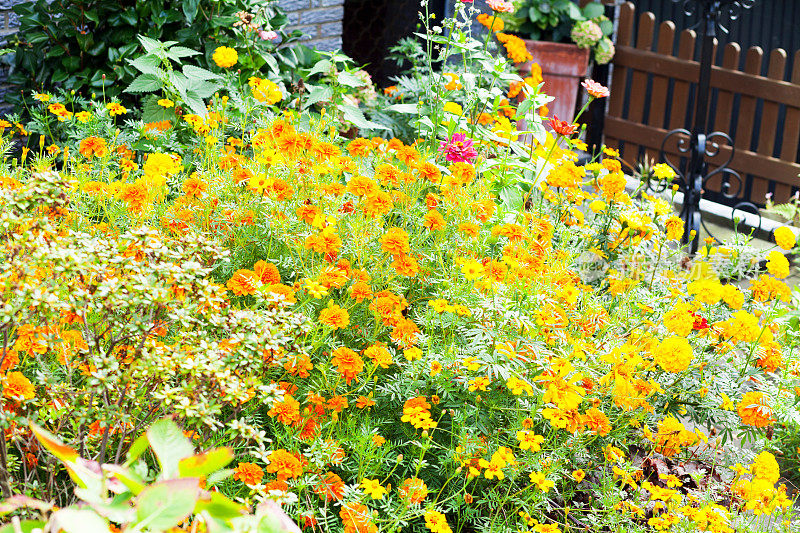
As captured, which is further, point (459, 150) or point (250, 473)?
point (459, 150)

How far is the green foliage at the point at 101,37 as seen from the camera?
3.59m

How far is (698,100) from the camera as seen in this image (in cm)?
446

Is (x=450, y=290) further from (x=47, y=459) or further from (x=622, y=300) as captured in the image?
(x=47, y=459)

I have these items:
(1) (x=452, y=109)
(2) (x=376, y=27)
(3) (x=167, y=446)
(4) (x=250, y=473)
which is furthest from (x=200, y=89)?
(3) (x=167, y=446)

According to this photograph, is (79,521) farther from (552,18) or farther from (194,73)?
(552,18)

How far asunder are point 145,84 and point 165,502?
2697mm

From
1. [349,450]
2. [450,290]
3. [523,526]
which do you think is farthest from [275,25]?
[523,526]

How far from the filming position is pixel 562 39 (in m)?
5.83

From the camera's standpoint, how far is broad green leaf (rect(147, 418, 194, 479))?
1.06 metres

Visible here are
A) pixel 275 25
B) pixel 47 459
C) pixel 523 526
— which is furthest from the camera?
pixel 275 25

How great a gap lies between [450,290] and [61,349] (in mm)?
1064

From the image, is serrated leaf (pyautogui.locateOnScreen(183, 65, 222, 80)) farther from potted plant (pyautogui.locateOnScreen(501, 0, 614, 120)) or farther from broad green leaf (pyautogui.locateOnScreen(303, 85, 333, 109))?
potted plant (pyautogui.locateOnScreen(501, 0, 614, 120))

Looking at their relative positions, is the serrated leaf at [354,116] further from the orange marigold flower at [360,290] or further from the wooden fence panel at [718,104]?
the wooden fence panel at [718,104]

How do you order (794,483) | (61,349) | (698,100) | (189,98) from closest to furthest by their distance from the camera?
(61,349) < (794,483) < (189,98) < (698,100)
